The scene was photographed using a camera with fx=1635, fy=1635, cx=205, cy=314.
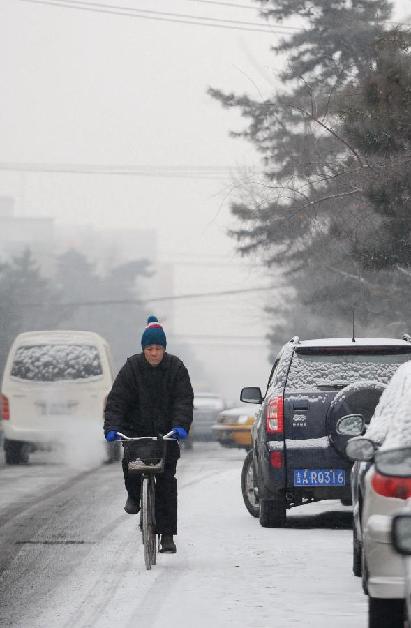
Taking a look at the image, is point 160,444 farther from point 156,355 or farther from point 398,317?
point 398,317

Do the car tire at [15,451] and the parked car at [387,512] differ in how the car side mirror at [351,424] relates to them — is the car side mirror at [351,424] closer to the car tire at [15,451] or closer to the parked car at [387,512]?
the parked car at [387,512]

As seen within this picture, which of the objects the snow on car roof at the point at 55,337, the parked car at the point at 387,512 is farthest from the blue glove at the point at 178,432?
the snow on car roof at the point at 55,337

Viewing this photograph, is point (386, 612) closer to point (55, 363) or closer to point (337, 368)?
point (337, 368)

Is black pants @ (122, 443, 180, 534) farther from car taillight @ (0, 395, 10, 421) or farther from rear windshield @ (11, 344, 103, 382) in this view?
rear windshield @ (11, 344, 103, 382)

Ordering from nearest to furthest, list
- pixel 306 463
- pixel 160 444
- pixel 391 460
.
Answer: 1. pixel 391 460
2. pixel 160 444
3. pixel 306 463

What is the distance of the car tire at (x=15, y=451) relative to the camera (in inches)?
1076

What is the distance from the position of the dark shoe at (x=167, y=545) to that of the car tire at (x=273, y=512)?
216 cm

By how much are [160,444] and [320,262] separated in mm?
31432

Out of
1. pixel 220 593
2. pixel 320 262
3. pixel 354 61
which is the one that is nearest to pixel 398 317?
pixel 320 262

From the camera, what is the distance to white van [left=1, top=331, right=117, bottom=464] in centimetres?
2716

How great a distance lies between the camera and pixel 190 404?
11.5 metres

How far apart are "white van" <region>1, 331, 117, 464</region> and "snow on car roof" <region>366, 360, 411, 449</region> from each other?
734 inches

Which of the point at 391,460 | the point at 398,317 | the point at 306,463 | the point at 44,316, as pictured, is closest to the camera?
the point at 391,460

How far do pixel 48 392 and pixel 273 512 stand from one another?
13.9 meters
